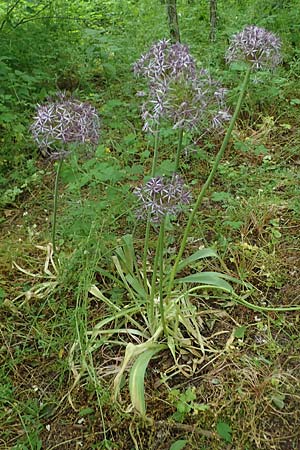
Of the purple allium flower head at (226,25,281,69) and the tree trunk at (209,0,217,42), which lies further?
the tree trunk at (209,0,217,42)

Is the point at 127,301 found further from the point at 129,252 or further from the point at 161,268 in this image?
the point at 161,268

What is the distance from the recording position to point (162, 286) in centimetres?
208

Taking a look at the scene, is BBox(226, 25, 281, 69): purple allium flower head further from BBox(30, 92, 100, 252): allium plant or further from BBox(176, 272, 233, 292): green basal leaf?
BBox(176, 272, 233, 292): green basal leaf

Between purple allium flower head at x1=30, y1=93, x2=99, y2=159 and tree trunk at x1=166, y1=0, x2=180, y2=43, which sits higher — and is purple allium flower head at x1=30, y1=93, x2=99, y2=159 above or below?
above

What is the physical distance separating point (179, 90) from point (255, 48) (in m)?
0.29

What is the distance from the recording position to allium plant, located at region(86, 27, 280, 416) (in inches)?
67.7

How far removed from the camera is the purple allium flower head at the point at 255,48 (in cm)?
169

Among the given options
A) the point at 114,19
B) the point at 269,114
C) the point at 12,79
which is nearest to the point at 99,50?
the point at 114,19

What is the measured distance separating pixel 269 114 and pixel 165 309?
213 centimetres

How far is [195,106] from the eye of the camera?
1.70 metres

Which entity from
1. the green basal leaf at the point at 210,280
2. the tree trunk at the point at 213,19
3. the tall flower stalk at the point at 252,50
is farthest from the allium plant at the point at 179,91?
the tree trunk at the point at 213,19

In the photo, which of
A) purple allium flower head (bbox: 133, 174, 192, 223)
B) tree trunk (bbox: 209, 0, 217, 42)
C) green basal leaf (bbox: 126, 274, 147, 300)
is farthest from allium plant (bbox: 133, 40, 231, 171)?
tree trunk (bbox: 209, 0, 217, 42)

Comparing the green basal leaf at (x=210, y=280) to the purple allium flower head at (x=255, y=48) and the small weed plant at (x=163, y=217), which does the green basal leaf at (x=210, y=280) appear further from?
the purple allium flower head at (x=255, y=48)

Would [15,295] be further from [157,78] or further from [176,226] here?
[157,78]
